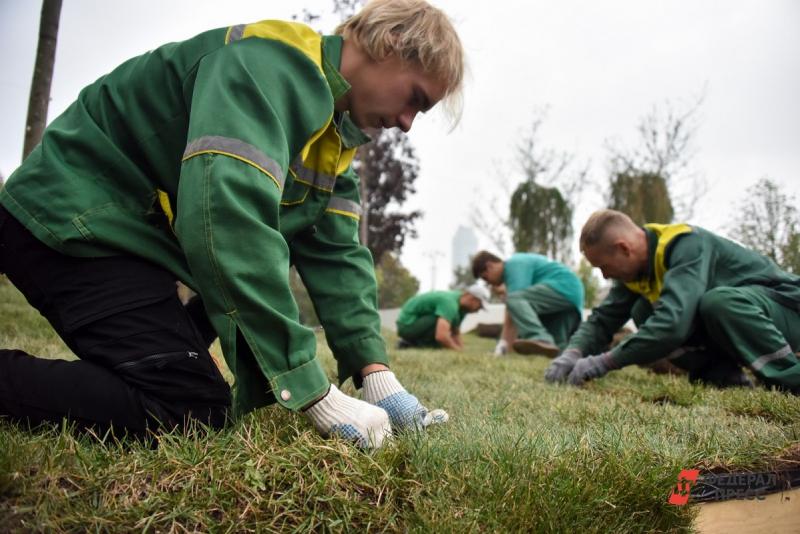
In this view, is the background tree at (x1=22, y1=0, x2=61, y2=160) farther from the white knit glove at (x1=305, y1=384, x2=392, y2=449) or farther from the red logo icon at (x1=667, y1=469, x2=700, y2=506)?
the red logo icon at (x1=667, y1=469, x2=700, y2=506)

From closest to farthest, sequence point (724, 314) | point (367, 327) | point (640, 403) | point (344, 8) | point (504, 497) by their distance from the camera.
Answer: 1. point (504, 497)
2. point (367, 327)
3. point (640, 403)
4. point (724, 314)
5. point (344, 8)

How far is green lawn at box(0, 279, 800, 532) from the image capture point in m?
1.12

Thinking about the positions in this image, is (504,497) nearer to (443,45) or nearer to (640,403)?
(443,45)

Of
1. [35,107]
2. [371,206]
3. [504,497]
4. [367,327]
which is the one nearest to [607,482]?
[504,497]

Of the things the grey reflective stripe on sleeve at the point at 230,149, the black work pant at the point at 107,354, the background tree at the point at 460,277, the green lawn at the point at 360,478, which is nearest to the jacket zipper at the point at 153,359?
the black work pant at the point at 107,354

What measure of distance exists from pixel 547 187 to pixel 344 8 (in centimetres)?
858

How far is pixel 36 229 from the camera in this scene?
4.85ft

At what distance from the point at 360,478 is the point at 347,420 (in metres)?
0.19

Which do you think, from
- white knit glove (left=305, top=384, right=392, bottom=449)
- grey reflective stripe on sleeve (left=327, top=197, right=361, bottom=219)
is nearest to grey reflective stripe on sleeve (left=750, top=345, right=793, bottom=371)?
grey reflective stripe on sleeve (left=327, top=197, right=361, bottom=219)

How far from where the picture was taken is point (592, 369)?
129 inches

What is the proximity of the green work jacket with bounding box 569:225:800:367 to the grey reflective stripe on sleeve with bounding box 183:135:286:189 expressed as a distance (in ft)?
8.13

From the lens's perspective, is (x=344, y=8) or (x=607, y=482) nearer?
(x=607, y=482)

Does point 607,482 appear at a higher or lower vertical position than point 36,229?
lower

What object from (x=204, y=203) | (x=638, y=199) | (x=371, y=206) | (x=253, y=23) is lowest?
(x=371, y=206)
